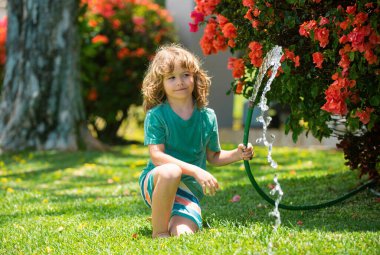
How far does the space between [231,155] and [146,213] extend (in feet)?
3.08

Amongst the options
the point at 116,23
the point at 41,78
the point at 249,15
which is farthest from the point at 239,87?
the point at 116,23

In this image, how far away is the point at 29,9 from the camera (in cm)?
820

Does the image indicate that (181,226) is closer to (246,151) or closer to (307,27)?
(246,151)

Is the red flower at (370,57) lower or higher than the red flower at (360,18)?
lower

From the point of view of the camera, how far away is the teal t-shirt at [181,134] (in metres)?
3.78

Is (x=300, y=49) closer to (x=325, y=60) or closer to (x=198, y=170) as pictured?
(x=325, y=60)

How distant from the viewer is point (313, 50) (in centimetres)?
382

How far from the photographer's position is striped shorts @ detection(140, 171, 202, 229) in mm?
3670

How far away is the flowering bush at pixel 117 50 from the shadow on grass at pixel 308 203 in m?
4.84

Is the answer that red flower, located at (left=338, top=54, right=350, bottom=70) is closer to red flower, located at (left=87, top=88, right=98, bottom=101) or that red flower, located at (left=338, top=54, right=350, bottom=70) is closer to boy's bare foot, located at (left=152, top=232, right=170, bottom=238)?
boy's bare foot, located at (left=152, top=232, right=170, bottom=238)

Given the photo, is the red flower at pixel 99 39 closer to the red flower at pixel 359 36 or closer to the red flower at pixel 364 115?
the red flower at pixel 364 115

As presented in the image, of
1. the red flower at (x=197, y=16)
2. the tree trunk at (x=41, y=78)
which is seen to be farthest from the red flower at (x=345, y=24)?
the tree trunk at (x=41, y=78)

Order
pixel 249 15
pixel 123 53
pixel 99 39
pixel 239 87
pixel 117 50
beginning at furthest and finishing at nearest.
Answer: pixel 117 50 < pixel 123 53 < pixel 99 39 < pixel 239 87 < pixel 249 15

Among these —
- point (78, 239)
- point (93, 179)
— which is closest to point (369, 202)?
point (78, 239)
